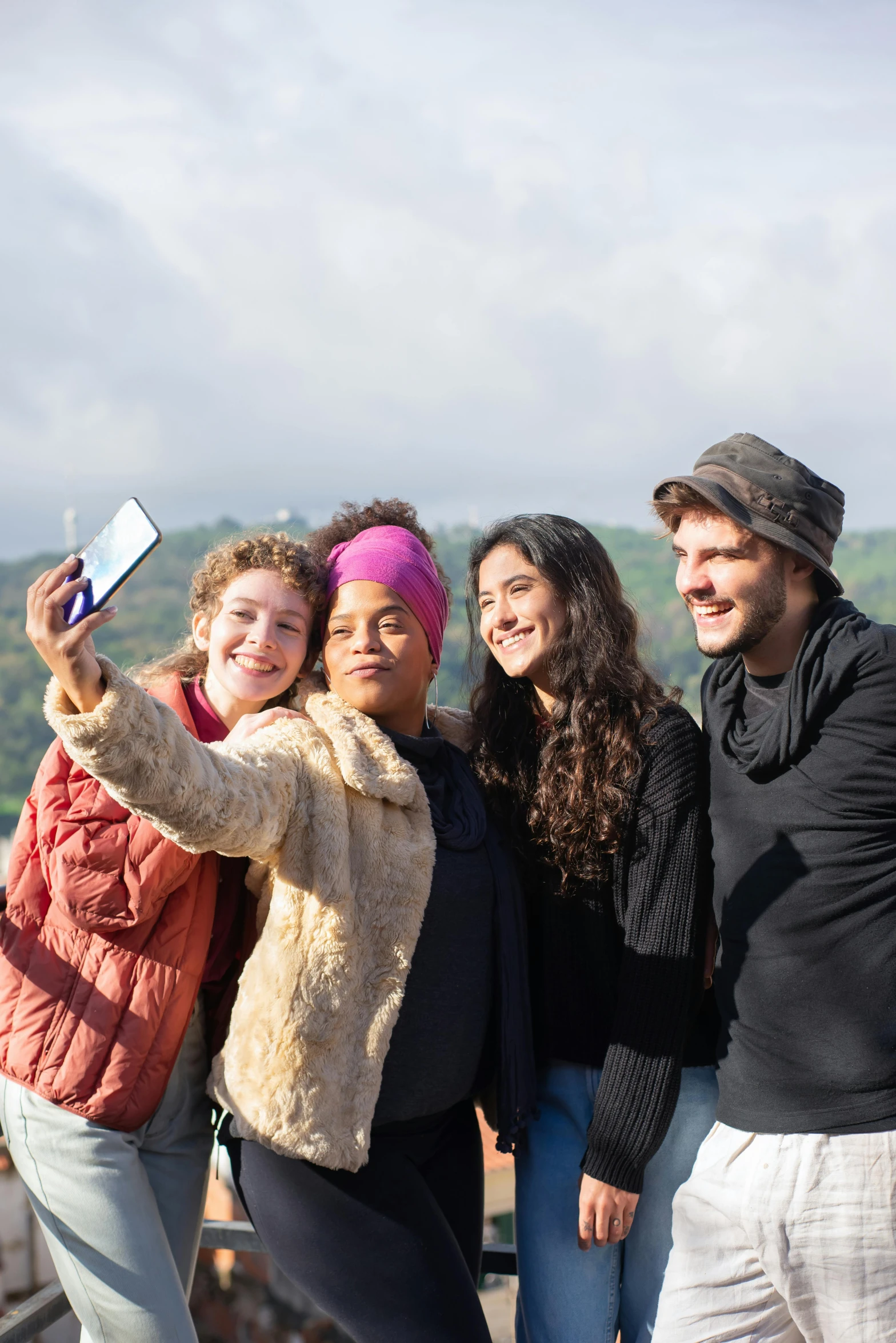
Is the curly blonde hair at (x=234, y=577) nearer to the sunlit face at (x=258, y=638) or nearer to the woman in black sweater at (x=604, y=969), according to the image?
the sunlit face at (x=258, y=638)

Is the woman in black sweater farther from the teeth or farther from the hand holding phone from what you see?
the hand holding phone

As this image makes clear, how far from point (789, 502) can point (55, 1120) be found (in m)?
1.90

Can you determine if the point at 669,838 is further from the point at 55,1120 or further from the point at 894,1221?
the point at 55,1120

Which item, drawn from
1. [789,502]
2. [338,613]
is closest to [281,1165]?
[338,613]

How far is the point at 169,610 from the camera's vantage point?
8362 cm

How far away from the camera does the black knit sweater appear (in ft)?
7.68

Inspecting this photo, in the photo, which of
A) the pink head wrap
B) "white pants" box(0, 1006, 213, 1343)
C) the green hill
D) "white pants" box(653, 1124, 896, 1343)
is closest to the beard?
the pink head wrap

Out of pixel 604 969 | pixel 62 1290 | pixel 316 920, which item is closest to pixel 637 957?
pixel 604 969

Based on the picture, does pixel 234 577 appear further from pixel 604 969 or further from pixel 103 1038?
pixel 604 969

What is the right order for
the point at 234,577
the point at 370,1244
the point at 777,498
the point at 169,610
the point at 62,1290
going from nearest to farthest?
1. the point at 370,1244
2. the point at 777,498
3. the point at 234,577
4. the point at 62,1290
5. the point at 169,610

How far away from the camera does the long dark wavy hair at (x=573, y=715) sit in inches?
97.0

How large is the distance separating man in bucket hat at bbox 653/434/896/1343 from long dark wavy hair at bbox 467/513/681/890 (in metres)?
0.22

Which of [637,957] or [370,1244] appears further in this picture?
[637,957]

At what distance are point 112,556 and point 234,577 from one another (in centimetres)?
67
